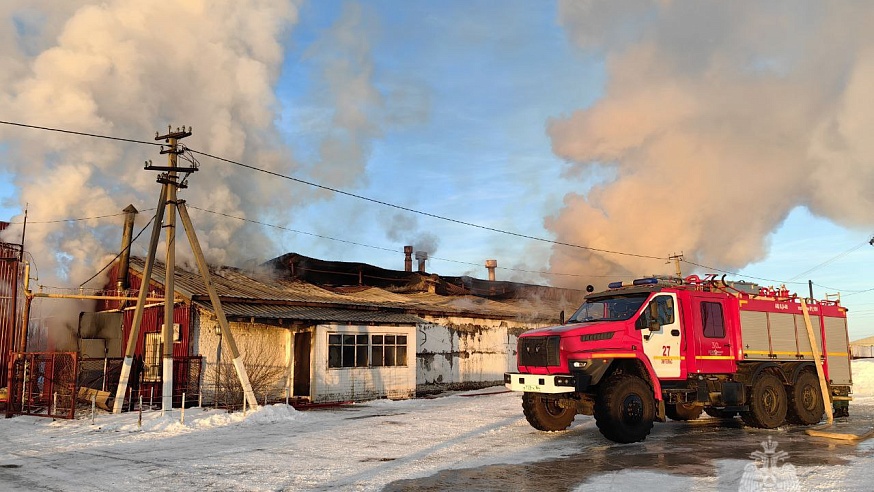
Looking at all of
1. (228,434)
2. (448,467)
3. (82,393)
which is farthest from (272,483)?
(82,393)

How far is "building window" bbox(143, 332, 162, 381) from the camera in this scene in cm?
2071

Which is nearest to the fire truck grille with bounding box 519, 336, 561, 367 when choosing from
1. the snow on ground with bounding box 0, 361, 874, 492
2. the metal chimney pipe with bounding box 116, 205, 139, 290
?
the snow on ground with bounding box 0, 361, 874, 492

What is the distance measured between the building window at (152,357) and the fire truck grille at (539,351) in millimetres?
12651

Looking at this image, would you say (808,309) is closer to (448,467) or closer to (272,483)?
(448,467)

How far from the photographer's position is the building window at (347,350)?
2153 cm

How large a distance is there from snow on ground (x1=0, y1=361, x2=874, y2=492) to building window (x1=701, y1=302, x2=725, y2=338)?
6.65 ft

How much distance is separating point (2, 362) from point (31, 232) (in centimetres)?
456

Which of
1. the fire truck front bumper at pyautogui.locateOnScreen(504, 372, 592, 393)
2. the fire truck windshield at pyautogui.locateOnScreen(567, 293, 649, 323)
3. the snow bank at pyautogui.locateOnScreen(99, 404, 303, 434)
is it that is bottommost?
the snow bank at pyautogui.locateOnScreen(99, 404, 303, 434)

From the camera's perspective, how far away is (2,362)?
2250cm

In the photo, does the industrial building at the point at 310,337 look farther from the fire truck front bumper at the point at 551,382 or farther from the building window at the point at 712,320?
the building window at the point at 712,320

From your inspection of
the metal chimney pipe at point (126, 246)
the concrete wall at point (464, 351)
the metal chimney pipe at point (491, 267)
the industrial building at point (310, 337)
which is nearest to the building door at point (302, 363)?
the industrial building at point (310, 337)

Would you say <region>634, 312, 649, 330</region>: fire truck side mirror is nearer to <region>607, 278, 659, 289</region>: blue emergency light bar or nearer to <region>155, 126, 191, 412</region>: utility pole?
<region>607, 278, 659, 289</region>: blue emergency light bar

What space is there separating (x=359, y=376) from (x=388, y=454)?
11.4 meters

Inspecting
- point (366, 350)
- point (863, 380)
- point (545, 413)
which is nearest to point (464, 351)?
point (366, 350)
